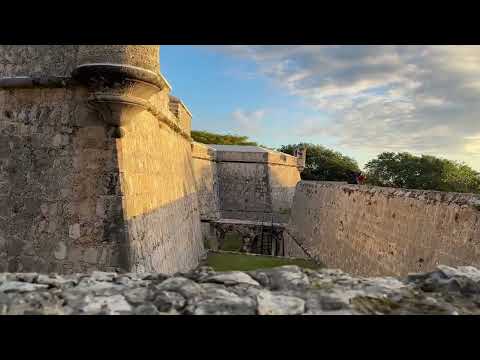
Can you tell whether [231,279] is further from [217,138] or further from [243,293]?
[217,138]

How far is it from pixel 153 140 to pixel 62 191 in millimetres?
2530

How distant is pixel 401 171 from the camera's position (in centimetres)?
3550

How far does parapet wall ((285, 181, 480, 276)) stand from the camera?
513 cm

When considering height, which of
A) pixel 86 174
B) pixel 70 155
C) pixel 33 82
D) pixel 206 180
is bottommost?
pixel 86 174

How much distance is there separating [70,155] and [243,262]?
→ 715 centimetres

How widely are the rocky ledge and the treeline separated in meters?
31.4

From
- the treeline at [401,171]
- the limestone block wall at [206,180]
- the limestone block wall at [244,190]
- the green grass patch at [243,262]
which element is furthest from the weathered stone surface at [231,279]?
the treeline at [401,171]

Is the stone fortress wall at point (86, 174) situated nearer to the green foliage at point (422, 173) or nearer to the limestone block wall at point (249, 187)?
the limestone block wall at point (249, 187)

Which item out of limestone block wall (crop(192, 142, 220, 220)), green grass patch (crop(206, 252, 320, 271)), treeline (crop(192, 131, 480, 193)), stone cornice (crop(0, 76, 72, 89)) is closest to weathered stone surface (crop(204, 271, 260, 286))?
stone cornice (crop(0, 76, 72, 89))

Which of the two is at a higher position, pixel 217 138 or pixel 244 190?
pixel 217 138

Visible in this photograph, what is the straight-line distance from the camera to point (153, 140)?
279 inches

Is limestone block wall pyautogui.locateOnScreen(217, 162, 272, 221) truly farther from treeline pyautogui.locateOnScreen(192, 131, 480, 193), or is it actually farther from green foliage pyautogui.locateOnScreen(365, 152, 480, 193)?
green foliage pyautogui.locateOnScreen(365, 152, 480, 193)

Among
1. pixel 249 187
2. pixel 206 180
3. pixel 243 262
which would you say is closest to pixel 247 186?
pixel 249 187
